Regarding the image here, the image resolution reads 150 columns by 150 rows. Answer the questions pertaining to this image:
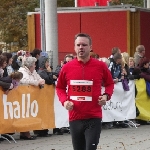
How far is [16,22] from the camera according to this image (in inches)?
1731

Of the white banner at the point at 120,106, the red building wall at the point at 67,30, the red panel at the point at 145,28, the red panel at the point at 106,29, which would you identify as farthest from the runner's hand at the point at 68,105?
the red building wall at the point at 67,30

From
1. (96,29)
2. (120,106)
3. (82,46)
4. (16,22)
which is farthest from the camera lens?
(16,22)

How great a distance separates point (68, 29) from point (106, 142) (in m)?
13.3

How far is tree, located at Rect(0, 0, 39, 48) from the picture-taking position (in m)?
43.9

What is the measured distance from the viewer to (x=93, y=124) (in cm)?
788

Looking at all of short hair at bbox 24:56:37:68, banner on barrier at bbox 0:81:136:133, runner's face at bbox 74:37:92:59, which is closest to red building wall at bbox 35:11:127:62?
banner on barrier at bbox 0:81:136:133

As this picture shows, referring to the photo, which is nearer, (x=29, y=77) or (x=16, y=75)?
(x=16, y=75)

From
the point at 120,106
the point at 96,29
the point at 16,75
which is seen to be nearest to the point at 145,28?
the point at 96,29

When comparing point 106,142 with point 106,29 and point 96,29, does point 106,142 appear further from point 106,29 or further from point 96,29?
point 96,29

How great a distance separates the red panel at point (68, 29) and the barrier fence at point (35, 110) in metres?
9.91

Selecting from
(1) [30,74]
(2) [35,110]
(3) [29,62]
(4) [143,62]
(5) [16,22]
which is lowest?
(2) [35,110]

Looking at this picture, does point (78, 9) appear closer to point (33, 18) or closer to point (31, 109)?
point (33, 18)

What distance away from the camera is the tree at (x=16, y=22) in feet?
144

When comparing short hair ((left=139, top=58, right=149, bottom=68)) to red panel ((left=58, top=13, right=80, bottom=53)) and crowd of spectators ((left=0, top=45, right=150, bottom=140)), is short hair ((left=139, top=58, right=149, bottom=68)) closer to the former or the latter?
crowd of spectators ((left=0, top=45, right=150, bottom=140))
